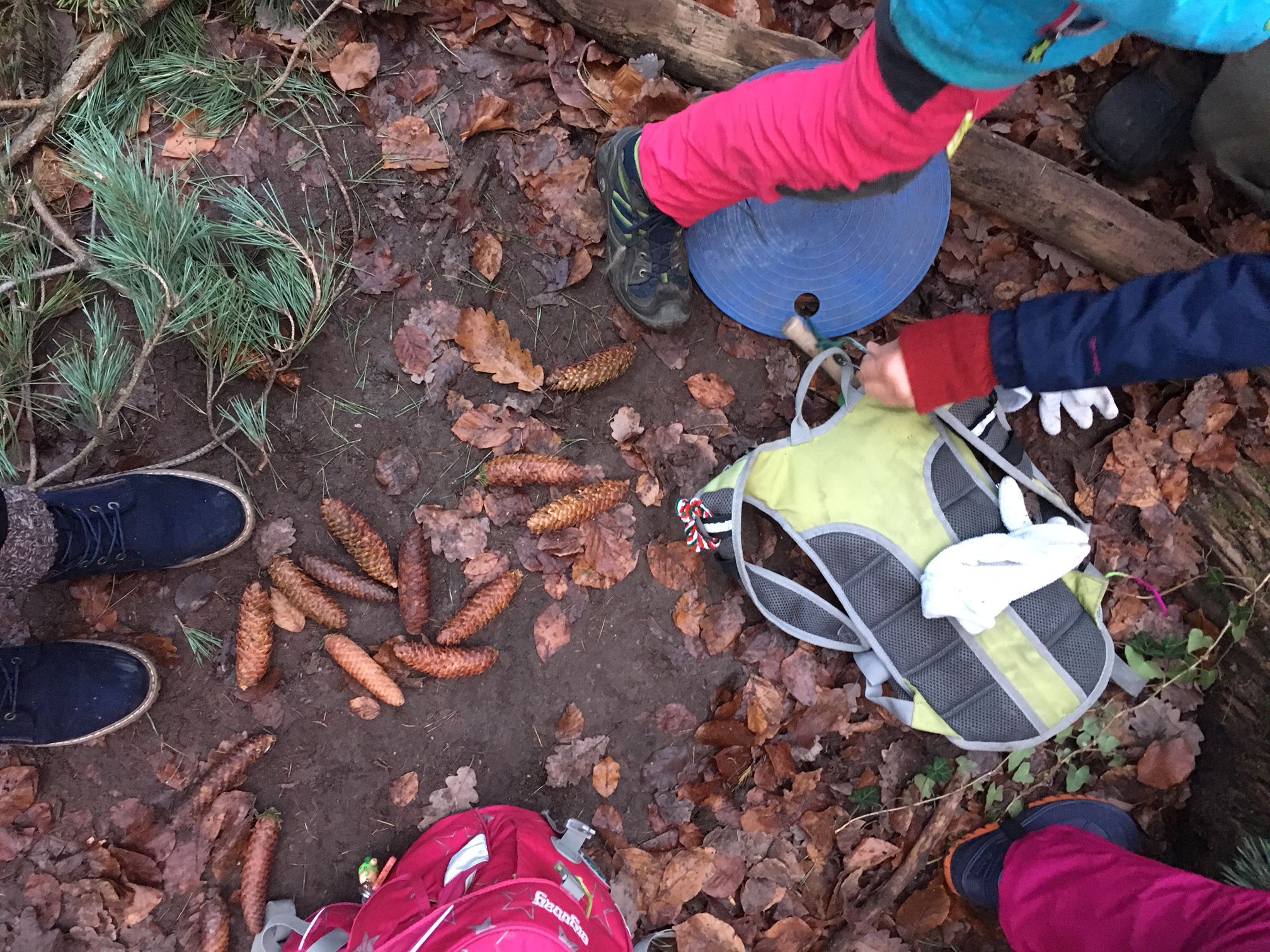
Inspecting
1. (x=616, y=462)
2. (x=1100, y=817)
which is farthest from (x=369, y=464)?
(x=1100, y=817)

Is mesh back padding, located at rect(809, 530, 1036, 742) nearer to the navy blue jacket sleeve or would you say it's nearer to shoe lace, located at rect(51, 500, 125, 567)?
the navy blue jacket sleeve

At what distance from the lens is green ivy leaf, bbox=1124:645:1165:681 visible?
7.16 feet

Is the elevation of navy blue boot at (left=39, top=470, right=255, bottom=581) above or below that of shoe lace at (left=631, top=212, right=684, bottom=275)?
below

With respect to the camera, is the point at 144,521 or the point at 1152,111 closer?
the point at 144,521

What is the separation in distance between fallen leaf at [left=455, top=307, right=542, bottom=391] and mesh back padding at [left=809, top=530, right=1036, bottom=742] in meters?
0.91

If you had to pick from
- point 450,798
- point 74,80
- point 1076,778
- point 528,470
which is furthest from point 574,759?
point 74,80

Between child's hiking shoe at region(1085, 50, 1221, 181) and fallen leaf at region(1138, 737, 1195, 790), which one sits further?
fallen leaf at region(1138, 737, 1195, 790)

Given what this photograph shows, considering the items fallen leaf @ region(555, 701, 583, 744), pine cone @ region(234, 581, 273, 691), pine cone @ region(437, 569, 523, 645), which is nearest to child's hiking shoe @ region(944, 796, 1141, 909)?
fallen leaf @ region(555, 701, 583, 744)

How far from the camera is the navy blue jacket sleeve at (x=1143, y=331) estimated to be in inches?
57.7

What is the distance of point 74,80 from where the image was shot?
1.76 metres

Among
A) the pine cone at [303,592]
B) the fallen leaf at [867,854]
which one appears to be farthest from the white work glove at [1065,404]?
the pine cone at [303,592]

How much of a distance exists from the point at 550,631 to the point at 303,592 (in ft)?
2.09

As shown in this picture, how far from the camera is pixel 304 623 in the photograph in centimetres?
194

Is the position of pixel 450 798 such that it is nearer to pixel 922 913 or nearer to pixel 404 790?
pixel 404 790
